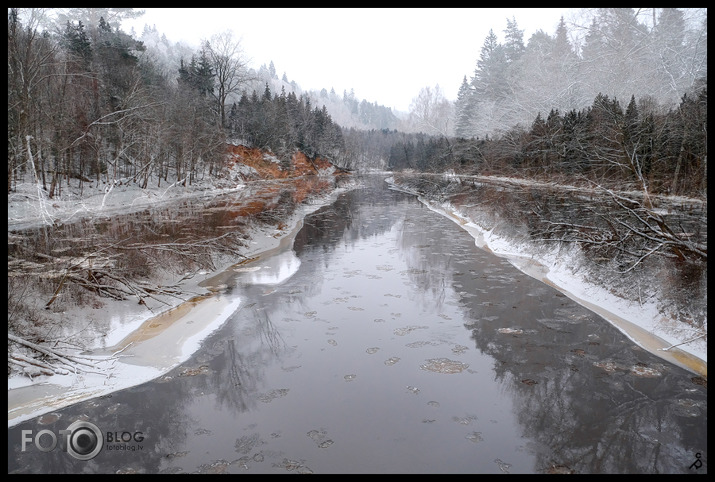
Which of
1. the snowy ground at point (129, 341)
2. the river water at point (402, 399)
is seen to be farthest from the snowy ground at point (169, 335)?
the river water at point (402, 399)

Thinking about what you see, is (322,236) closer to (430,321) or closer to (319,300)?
(319,300)

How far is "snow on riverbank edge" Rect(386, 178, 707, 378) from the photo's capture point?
7.60m

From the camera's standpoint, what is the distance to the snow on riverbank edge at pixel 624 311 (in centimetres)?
760

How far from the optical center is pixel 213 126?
50.3 m

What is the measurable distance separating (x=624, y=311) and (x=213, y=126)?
167 ft

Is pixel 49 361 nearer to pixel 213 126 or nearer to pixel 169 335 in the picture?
pixel 169 335

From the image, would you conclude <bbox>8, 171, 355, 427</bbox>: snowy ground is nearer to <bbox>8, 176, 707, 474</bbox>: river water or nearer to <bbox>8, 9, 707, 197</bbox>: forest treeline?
<bbox>8, 176, 707, 474</bbox>: river water

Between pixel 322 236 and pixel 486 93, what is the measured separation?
207ft

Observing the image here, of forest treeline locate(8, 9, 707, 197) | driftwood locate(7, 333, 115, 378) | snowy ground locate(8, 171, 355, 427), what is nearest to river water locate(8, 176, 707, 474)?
snowy ground locate(8, 171, 355, 427)

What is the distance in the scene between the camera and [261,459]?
5.08 meters

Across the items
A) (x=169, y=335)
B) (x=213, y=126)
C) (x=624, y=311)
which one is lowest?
(x=169, y=335)

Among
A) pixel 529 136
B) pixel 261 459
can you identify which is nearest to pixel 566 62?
pixel 529 136

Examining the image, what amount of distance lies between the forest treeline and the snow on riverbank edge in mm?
3170

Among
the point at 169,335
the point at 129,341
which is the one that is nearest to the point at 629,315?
the point at 169,335
